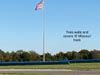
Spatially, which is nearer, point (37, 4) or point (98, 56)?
point (37, 4)

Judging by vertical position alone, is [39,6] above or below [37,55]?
above

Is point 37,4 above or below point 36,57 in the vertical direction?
above

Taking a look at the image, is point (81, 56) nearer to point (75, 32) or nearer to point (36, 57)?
point (36, 57)

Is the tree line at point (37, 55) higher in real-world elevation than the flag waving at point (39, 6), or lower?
lower

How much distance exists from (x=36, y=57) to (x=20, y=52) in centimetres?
559

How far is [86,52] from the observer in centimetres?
8925

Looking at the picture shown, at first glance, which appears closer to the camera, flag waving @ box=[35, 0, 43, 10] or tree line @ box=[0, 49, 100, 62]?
flag waving @ box=[35, 0, 43, 10]

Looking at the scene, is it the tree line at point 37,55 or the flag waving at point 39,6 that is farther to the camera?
the tree line at point 37,55

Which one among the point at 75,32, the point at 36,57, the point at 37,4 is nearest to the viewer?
the point at 75,32

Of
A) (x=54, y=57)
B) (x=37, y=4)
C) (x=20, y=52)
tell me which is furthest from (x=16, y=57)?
(x=37, y=4)

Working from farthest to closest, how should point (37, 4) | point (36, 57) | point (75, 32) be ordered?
point (36, 57) → point (37, 4) → point (75, 32)

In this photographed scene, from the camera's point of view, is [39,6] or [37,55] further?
[37,55]

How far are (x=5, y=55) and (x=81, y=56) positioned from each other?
17397 millimetres

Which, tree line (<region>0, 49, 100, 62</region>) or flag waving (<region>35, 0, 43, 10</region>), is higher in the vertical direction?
flag waving (<region>35, 0, 43, 10</region>)
